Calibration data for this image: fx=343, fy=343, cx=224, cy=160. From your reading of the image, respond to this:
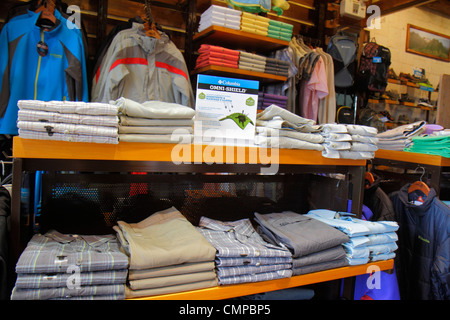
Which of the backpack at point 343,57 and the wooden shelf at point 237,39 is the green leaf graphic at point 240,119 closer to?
the wooden shelf at point 237,39

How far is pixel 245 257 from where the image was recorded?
50.1 inches

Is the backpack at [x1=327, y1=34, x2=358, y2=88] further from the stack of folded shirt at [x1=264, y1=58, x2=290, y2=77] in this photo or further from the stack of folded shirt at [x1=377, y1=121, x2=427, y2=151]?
the stack of folded shirt at [x1=377, y1=121, x2=427, y2=151]

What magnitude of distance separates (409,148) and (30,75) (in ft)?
9.29

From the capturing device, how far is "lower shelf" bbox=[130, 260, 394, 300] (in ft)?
3.86

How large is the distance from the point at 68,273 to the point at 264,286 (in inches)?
27.7

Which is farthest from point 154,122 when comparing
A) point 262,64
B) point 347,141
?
point 262,64

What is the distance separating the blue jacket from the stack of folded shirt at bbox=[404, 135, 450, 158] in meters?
2.48

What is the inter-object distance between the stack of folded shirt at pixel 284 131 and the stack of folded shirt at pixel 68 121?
0.61 metres

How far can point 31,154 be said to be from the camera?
111cm

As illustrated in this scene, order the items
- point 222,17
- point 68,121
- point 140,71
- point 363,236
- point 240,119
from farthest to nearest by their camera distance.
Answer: point 222,17 < point 140,71 < point 363,236 < point 240,119 < point 68,121

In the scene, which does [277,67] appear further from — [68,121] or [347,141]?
[68,121]

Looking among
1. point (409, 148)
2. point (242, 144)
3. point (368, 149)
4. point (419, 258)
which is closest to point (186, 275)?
point (242, 144)

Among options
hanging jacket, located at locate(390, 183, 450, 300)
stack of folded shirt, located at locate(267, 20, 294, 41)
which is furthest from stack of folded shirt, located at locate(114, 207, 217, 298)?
stack of folded shirt, located at locate(267, 20, 294, 41)

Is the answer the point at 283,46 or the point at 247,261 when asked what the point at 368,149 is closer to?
the point at 247,261
